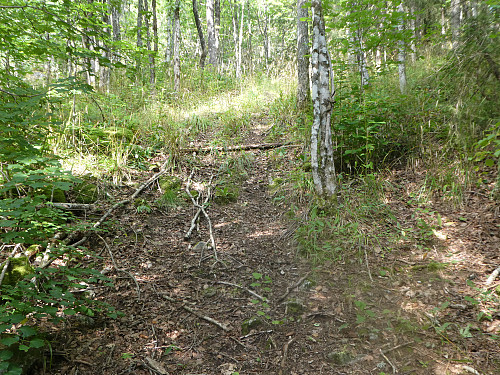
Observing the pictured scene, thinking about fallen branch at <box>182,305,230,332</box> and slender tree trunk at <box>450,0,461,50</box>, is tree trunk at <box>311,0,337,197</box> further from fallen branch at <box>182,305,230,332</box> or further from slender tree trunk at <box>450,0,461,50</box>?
fallen branch at <box>182,305,230,332</box>

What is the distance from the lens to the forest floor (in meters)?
2.28

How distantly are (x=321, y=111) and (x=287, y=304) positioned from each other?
2651 mm

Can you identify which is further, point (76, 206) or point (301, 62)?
point (301, 62)

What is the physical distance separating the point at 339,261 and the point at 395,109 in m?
2.89

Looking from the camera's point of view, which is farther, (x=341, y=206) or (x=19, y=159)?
(x=341, y=206)

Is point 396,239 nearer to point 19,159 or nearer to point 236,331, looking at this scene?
point 236,331

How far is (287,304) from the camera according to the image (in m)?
2.91

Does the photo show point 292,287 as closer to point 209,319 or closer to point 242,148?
point 209,319

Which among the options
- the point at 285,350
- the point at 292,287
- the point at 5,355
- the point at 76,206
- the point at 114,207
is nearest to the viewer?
the point at 5,355

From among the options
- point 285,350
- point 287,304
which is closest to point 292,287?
point 287,304

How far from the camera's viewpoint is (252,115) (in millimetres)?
7738

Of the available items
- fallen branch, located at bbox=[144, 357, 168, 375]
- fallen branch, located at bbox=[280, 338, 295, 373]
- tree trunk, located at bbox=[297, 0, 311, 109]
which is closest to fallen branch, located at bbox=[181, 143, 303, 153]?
tree trunk, located at bbox=[297, 0, 311, 109]

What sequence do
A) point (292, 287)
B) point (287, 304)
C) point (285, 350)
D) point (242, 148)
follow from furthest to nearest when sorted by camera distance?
point (242, 148) → point (292, 287) → point (287, 304) → point (285, 350)

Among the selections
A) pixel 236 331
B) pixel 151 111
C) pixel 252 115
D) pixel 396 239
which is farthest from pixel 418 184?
pixel 151 111
